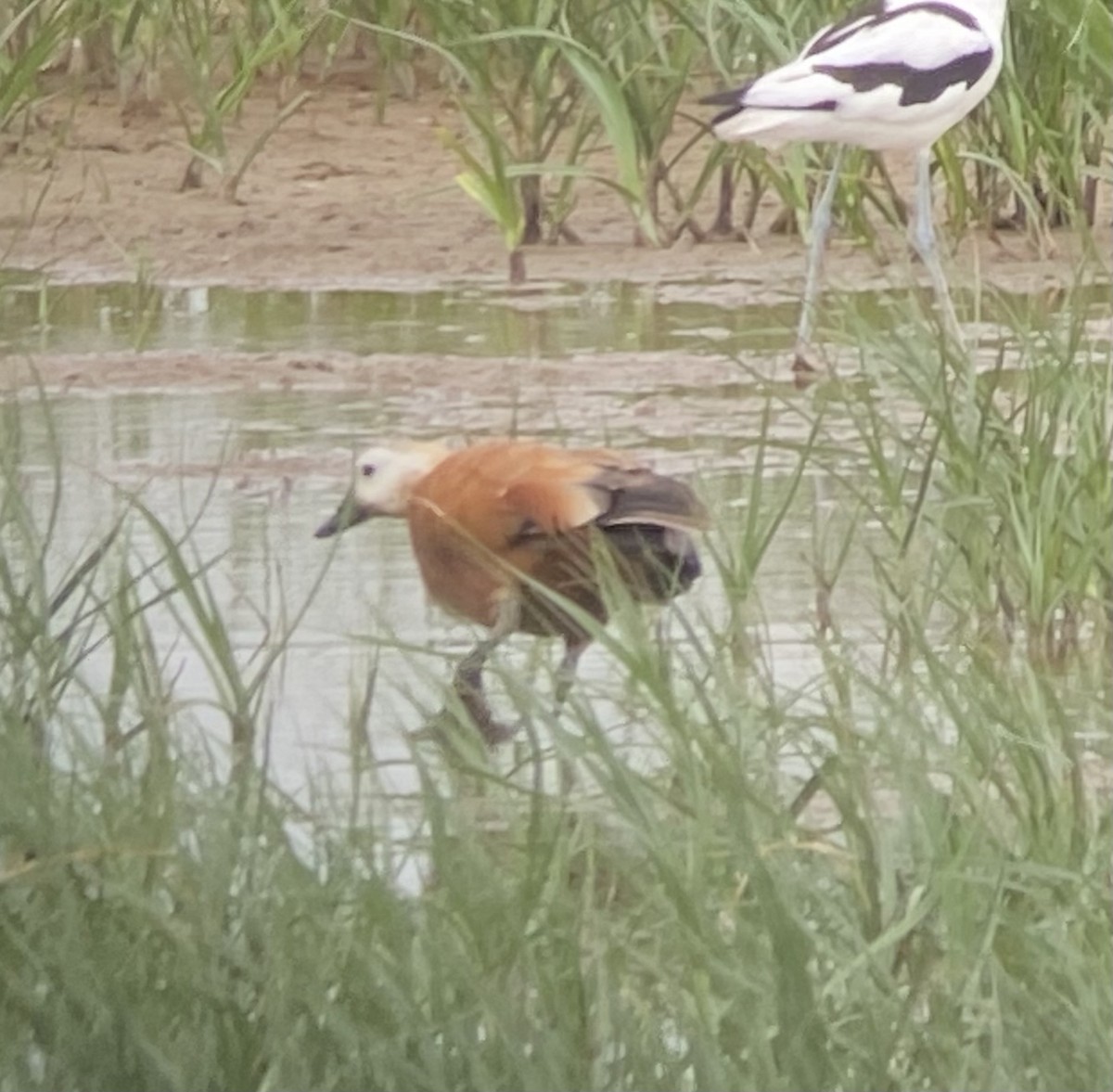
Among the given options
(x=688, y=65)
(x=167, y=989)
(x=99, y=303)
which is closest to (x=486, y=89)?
(x=688, y=65)

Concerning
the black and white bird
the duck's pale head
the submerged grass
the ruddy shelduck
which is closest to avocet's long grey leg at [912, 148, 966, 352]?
the black and white bird

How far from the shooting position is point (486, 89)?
5.84ft

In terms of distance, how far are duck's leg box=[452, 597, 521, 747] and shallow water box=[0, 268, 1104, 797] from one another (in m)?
0.01

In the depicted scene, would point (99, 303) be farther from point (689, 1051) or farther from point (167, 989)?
point (689, 1051)

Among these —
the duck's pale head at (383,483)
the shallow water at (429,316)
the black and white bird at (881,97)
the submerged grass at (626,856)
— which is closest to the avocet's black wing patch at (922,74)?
the black and white bird at (881,97)

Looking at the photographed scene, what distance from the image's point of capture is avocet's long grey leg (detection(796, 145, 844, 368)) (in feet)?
5.78

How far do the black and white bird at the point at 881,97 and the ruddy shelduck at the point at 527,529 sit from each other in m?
0.17

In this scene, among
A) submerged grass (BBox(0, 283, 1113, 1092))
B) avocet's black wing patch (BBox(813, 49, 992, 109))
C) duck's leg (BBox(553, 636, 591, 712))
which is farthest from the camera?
avocet's black wing patch (BBox(813, 49, 992, 109))

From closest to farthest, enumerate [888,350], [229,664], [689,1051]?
[689,1051], [229,664], [888,350]

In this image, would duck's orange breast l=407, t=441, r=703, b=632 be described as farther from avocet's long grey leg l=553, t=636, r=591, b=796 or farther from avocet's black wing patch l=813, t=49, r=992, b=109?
avocet's black wing patch l=813, t=49, r=992, b=109

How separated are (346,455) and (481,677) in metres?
0.18

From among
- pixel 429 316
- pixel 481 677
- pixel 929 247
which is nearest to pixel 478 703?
pixel 481 677

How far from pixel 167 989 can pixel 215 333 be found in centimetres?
44

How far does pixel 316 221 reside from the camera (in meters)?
1.79
